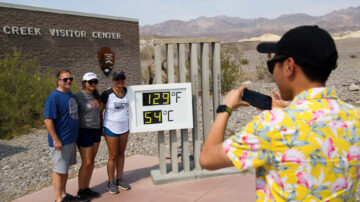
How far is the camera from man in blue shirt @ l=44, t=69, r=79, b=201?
3.91 metres

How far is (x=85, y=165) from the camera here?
4391 millimetres

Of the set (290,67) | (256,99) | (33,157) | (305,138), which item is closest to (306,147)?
(305,138)

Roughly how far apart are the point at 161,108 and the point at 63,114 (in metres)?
1.48

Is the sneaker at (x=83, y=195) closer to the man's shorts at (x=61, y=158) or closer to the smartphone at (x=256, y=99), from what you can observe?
the man's shorts at (x=61, y=158)

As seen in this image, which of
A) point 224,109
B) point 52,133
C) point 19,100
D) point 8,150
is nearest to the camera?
point 224,109

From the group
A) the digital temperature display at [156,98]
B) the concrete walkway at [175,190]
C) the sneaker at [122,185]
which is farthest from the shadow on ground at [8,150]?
the digital temperature display at [156,98]

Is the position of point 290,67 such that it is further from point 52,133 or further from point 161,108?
point 161,108

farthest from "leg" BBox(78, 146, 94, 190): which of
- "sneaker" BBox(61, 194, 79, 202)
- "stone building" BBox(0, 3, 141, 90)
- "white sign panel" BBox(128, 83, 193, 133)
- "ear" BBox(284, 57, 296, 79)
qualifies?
"stone building" BBox(0, 3, 141, 90)

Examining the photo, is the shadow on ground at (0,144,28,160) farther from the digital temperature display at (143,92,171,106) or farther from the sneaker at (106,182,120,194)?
the digital temperature display at (143,92,171,106)

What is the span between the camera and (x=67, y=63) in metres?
16.5

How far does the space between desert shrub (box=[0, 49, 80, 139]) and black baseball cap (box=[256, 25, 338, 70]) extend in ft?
31.7

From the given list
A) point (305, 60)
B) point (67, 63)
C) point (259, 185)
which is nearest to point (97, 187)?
point (259, 185)

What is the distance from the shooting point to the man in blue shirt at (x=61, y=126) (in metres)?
3.91

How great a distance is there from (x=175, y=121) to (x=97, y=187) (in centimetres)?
159
